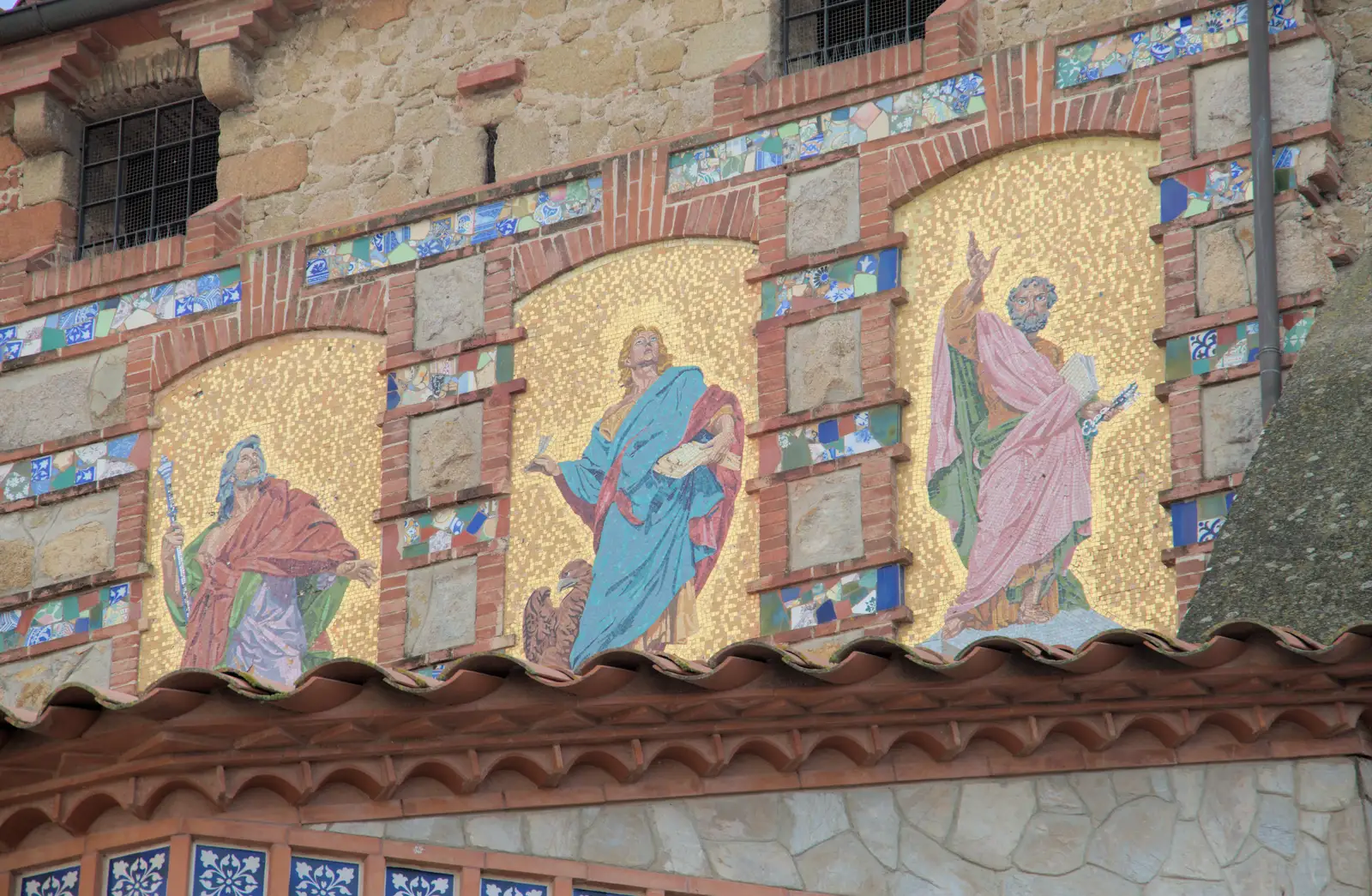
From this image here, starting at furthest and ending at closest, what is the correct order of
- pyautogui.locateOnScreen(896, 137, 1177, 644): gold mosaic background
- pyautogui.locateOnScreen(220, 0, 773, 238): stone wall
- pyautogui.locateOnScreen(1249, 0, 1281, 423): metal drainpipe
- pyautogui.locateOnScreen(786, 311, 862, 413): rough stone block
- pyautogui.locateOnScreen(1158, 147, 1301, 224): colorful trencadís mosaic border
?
pyautogui.locateOnScreen(220, 0, 773, 238): stone wall
pyautogui.locateOnScreen(786, 311, 862, 413): rough stone block
pyautogui.locateOnScreen(1158, 147, 1301, 224): colorful trencadís mosaic border
pyautogui.locateOnScreen(896, 137, 1177, 644): gold mosaic background
pyautogui.locateOnScreen(1249, 0, 1281, 423): metal drainpipe

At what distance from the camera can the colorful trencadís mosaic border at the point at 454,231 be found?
16156 mm

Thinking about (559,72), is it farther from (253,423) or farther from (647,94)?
(253,423)

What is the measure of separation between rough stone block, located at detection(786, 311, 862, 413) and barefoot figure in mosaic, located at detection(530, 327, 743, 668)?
14.4 inches

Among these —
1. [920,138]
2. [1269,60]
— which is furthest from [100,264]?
[1269,60]

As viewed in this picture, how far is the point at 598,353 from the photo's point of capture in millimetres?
15812

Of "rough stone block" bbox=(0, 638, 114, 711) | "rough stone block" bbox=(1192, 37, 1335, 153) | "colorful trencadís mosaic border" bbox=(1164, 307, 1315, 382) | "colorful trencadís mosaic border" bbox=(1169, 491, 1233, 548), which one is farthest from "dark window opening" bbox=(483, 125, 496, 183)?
"colorful trencadís mosaic border" bbox=(1169, 491, 1233, 548)

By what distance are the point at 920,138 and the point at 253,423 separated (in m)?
4.02

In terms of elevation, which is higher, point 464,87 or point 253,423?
point 464,87

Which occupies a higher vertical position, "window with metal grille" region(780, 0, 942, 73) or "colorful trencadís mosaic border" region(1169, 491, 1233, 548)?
"window with metal grille" region(780, 0, 942, 73)

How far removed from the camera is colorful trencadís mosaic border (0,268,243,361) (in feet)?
56.2

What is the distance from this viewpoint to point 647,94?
53.8 feet

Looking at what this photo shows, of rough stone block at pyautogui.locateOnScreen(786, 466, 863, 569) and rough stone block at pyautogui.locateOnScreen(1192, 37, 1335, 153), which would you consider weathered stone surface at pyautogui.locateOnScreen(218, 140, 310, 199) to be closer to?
rough stone block at pyautogui.locateOnScreen(786, 466, 863, 569)

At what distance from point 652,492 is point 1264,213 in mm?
3324

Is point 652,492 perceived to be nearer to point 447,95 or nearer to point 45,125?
point 447,95
